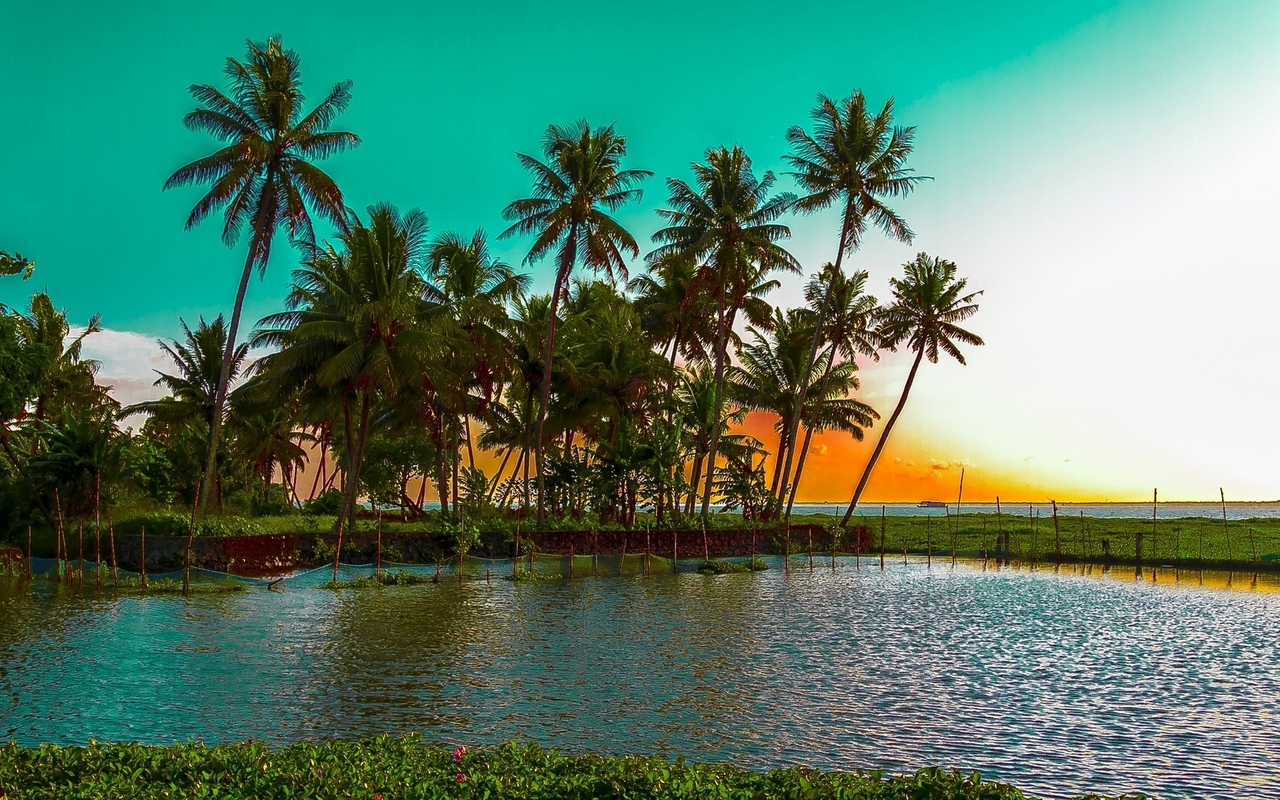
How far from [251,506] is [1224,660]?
32.8 metres

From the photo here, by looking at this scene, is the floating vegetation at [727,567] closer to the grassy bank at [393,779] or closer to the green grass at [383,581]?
the green grass at [383,581]

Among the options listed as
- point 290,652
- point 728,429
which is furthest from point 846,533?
point 290,652

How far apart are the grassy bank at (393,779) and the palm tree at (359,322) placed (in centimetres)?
2038

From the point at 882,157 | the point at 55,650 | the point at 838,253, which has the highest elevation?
the point at 882,157

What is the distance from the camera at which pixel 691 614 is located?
65.1 feet

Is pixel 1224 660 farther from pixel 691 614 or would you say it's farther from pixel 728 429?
pixel 728 429

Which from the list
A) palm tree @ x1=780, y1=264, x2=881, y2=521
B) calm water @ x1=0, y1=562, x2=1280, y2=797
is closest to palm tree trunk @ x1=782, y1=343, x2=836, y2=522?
palm tree @ x1=780, y1=264, x2=881, y2=521

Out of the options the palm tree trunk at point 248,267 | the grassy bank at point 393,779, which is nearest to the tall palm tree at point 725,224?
the palm tree trunk at point 248,267

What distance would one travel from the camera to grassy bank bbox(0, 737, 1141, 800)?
5.85 meters

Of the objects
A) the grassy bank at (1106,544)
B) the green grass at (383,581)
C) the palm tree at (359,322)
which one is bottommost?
the green grass at (383,581)

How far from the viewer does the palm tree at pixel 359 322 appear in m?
26.8

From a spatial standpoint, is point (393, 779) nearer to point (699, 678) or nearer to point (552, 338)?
point (699, 678)

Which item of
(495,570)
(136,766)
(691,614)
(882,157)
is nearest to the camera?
(136,766)

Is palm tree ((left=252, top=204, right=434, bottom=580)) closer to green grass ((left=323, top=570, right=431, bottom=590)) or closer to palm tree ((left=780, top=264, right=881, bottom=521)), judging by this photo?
green grass ((left=323, top=570, right=431, bottom=590))
